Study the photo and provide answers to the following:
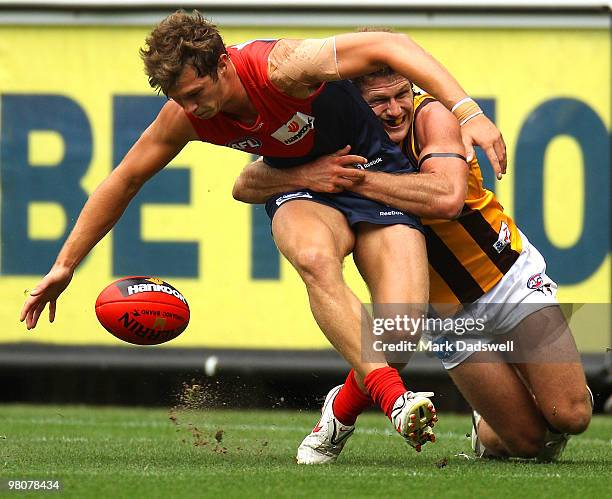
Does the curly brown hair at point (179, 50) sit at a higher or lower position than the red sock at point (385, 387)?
higher

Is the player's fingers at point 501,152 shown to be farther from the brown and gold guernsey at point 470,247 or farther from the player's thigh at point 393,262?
the brown and gold guernsey at point 470,247

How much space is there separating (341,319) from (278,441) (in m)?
1.92

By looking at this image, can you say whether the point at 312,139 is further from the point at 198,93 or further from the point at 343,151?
the point at 198,93

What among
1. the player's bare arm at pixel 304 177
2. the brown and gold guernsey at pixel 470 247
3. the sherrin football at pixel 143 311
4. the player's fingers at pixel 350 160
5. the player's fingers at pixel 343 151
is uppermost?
the player's fingers at pixel 343 151

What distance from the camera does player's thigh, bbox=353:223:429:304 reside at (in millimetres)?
5777

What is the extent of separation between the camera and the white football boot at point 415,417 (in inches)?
202

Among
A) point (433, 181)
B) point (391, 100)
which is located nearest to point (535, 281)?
point (433, 181)

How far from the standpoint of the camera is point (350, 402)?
5.96m

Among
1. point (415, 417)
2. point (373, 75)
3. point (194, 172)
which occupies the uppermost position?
point (373, 75)

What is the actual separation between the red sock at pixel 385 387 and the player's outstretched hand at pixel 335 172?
37.0 inches

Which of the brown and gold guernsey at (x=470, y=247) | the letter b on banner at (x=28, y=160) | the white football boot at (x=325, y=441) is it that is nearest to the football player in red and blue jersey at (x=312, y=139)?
the white football boot at (x=325, y=441)

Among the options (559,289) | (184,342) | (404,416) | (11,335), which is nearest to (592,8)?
(559,289)

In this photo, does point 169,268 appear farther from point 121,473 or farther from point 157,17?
point 121,473

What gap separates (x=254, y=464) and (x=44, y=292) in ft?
4.12
